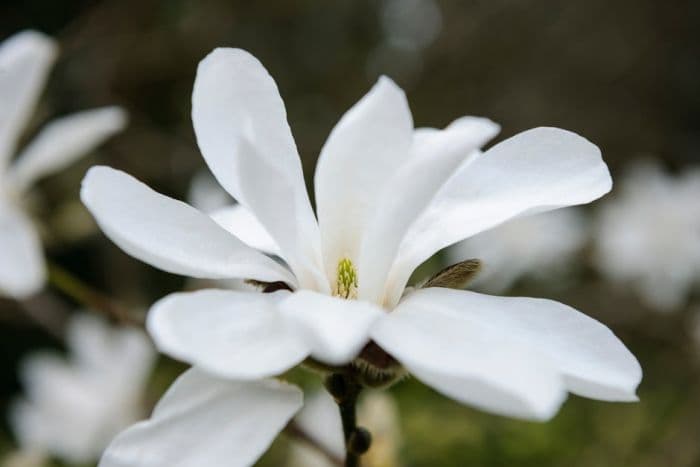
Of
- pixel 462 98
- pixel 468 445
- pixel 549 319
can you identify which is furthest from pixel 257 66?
pixel 462 98

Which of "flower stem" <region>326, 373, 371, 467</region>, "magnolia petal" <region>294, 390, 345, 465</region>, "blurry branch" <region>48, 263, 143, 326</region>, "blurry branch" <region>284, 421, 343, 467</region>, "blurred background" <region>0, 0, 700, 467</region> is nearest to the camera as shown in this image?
"flower stem" <region>326, 373, 371, 467</region>

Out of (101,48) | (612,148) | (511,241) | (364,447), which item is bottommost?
(612,148)

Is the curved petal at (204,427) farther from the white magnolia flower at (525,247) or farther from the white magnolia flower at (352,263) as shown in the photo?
the white magnolia flower at (525,247)

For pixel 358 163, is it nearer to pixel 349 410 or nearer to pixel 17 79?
pixel 349 410

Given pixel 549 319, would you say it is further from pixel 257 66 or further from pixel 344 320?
pixel 257 66

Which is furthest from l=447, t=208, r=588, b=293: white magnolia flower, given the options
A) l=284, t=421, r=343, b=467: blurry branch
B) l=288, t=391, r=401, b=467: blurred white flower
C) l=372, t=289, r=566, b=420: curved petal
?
l=372, t=289, r=566, b=420: curved petal

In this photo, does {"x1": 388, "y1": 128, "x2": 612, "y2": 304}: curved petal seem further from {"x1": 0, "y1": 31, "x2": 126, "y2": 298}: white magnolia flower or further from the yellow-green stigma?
{"x1": 0, "y1": 31, "x2": 126, "y2": 298}: white magnolia flower

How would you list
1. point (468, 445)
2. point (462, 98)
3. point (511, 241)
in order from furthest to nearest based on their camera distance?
1. point (462, 98)
2. point (511, 241)
3. point (468, 445)
